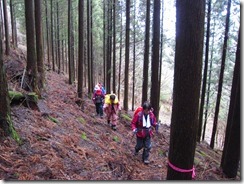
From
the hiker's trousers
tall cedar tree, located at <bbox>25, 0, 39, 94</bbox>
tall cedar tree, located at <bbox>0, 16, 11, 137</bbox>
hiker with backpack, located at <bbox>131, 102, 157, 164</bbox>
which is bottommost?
the hiker's trousers

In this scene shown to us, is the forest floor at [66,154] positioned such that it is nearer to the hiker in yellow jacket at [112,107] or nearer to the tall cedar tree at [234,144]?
the tall cedar tree at [234,144]

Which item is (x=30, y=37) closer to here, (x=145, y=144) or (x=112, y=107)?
(x=112, y=107)

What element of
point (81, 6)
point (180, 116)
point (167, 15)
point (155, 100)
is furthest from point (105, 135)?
point (167, 15)

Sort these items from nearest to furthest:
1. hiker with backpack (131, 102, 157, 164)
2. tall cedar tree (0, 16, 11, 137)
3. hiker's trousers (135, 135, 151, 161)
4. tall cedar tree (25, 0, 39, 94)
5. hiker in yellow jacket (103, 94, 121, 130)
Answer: tall cedar tree (0, 16, 11, 137), hiker with backpack (131, 102, 157, 164), hiker's trousers (135, 135, 151, 161), tall cedar tree (25, 0, 39, 94), hiker in yellow jacket (103, 94, 121, 130)

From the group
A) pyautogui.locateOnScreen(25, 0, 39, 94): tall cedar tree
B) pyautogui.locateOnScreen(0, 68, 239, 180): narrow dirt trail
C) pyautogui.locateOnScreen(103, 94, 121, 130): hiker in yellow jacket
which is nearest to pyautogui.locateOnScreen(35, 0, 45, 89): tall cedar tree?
pyautogui.locateOnScreen(25, 0, 39, 94): tall cedar tree

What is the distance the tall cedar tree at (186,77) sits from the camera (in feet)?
10.5

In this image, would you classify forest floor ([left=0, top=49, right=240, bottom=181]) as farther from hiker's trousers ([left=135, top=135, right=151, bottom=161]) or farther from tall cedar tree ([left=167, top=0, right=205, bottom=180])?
tall cedar tree ([left=167, top=0, right=205, bottom=180])

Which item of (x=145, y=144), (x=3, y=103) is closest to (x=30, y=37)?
(x=3, y=103)

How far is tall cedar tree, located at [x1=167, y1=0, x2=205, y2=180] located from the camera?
319 centimetres

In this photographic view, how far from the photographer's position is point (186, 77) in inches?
129

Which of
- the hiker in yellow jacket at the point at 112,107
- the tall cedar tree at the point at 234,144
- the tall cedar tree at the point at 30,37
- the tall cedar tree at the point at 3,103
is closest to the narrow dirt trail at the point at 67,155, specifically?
the tall cedar tree at the point at 3,103

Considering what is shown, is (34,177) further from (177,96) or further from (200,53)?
(200,53)

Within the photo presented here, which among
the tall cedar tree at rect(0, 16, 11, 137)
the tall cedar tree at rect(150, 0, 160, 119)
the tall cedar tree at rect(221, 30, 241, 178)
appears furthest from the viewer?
the tall cedar tree at rect(150, 0, 160, 119)

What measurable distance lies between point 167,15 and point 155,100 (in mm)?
12061
